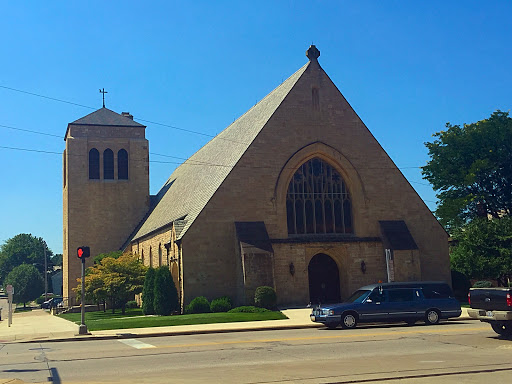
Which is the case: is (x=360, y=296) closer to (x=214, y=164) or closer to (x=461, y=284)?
(x=461, y=284)

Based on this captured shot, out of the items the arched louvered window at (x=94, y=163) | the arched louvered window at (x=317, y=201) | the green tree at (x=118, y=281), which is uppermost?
the arched louvered window at (x=94, y=163)

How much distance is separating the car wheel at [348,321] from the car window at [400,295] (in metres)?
1.61

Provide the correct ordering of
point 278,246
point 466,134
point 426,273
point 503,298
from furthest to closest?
point 466,134 < point 426,273 < point 278,246 < point 503,298

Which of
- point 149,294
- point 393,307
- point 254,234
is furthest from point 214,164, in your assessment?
point 393,307

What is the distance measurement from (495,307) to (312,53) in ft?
77.4

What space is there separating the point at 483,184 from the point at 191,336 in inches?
1253

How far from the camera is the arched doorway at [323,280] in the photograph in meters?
34.2

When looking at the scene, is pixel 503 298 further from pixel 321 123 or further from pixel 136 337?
pixel 321 123

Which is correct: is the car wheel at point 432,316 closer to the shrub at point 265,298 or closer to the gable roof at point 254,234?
the shrub at point 265,298

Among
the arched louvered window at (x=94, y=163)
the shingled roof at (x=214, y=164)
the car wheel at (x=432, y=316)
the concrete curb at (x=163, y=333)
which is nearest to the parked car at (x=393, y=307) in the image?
the car wheel at (x=432, y=316)

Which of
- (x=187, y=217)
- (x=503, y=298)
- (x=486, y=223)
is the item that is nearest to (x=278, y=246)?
(x=187, y=217)

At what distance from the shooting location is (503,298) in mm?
15445

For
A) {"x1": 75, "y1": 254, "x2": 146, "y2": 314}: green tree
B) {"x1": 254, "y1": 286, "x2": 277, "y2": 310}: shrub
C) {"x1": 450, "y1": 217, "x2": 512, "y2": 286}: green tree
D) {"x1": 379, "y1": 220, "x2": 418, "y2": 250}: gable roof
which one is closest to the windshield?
{"x1": 254, "y1": 286, "x2": 277, "y2": 310}: shrub

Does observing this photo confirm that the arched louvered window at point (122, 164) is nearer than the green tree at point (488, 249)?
No
